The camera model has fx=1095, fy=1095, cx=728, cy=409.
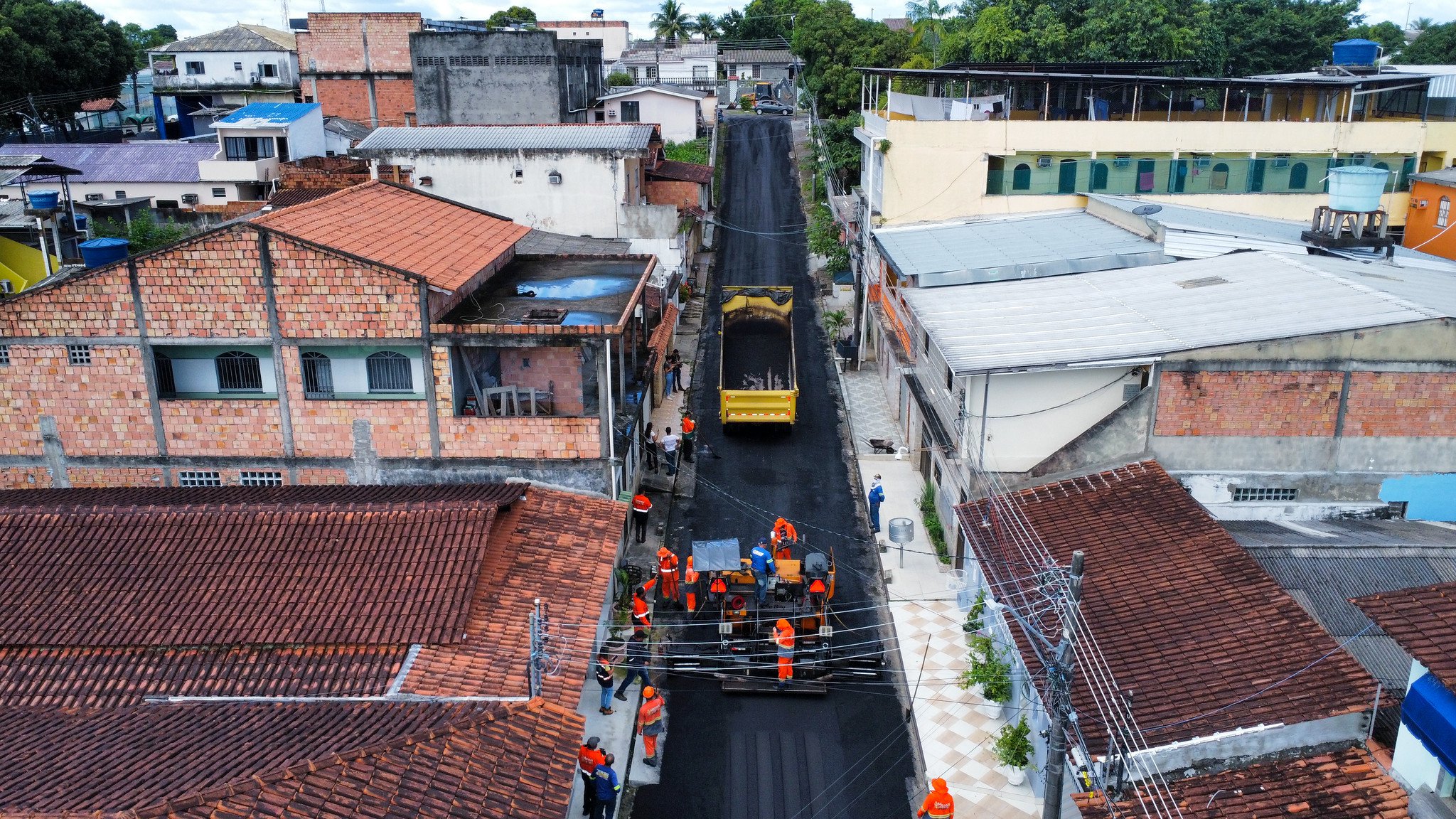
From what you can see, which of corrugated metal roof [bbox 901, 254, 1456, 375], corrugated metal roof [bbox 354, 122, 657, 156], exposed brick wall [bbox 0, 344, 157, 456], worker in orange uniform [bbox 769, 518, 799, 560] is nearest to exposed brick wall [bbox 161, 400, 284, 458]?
exposed brick wall [bbox 0, 344, 157, 456]

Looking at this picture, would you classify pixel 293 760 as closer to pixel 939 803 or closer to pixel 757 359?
pixel 939 803

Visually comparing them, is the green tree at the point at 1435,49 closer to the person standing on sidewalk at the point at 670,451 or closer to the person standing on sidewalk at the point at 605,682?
the person standing on sidewalk at the point at 670,451

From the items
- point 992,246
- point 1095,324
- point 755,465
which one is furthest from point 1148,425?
point 755,465

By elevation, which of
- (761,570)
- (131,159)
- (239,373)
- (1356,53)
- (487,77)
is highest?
(1356,53)

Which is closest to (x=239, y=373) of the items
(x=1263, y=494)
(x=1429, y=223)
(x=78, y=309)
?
(x=78, y=309)

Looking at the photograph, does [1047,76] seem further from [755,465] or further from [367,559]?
[367,559]

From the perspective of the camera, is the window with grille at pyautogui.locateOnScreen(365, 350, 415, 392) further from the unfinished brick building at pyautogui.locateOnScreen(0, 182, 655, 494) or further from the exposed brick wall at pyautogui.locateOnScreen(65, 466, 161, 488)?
the exposed brick wall at pyautogui.locateOnScreen(65, 466, 161, 488)
